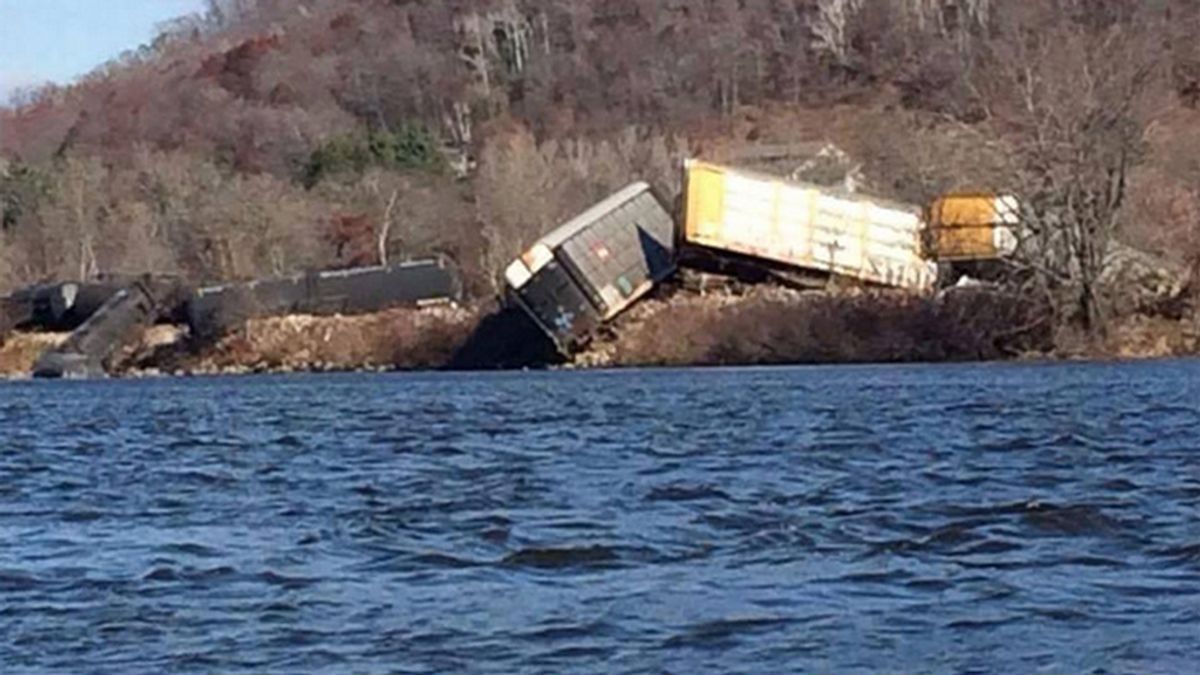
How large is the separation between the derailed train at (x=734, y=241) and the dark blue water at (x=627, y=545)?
83.5 ft

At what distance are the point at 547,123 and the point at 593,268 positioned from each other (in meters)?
89.7

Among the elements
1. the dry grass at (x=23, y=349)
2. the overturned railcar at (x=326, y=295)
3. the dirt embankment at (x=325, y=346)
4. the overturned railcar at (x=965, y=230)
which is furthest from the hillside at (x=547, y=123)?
the dry grass at (x=23, y=349)

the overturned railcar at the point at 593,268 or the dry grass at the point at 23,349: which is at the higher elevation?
the overturned railcar at the point at 593,268

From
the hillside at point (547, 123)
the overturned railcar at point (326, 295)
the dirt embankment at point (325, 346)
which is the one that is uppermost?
the hillside at point (547, 123)

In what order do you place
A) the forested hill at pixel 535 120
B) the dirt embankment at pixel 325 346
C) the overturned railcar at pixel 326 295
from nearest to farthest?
the forested hill at pixel 535 120, the dirt embankment at pixel 325 346, the overturned railcar at pixel 326 295

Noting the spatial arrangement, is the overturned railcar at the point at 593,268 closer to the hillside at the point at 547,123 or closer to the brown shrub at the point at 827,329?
the brown shrub at the point at 827,329

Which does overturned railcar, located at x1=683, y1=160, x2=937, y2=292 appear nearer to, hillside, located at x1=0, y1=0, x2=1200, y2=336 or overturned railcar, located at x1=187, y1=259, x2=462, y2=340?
hillside, located at x1=0, y1=0, x2=1200, y2=336

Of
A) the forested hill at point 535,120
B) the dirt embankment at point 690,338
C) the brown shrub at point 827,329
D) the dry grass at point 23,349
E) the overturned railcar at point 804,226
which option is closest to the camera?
the dirt embankment at point 690,338

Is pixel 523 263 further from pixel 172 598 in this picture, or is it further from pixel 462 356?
pixel 172 598

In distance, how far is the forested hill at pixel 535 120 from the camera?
62.8 m

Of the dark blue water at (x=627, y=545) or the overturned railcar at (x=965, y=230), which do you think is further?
the overturned railcar at (x=965, y=230)

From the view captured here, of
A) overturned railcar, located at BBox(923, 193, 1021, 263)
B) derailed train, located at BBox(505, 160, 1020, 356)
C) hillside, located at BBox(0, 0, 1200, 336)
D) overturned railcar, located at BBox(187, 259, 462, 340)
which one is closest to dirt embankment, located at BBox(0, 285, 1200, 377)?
overturned railcar, located at BBox(187, 259, 462, 340)

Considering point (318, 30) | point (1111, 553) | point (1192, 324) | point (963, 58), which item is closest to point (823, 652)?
point (1111, 553)

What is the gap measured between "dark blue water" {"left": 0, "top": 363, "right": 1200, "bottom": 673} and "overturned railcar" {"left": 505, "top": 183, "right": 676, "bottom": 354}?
26.2 meters
